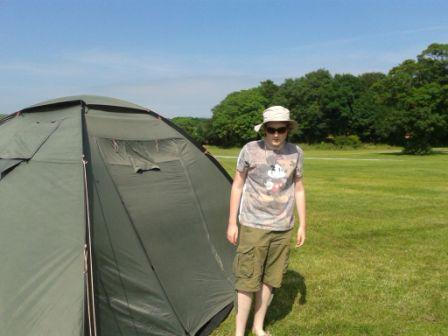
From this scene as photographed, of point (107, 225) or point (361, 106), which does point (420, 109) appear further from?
point (107, 225)

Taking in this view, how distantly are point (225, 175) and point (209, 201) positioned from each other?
0.47 meters

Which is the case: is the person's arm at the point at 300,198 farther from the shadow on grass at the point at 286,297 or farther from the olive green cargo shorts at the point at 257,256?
the shadow on grass at the point at 286,297

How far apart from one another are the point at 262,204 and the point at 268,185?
179 mm

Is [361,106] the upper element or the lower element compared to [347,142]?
upper

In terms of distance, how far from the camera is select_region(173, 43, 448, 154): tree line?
4172 centimetres

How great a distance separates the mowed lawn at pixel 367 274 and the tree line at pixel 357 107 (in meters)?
26.4

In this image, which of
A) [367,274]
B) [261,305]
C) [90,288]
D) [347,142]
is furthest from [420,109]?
[90,288]

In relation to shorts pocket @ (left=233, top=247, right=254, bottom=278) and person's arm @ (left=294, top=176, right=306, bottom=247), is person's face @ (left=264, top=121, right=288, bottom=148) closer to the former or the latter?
person's arm @ (left=294, top=176, right=306, bottom=247)

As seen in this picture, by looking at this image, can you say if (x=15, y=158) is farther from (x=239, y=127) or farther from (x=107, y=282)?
(x=239, y=127)

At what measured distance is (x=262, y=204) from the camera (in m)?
4.05

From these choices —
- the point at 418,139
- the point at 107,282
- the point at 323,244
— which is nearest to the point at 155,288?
the point at 107,282

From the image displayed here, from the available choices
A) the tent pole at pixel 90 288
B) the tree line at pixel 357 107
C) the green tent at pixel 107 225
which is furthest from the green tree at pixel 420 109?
the tent pole at pixel 90 288

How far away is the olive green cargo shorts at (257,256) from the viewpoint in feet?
13.3

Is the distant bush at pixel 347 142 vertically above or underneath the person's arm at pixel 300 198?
underneath
